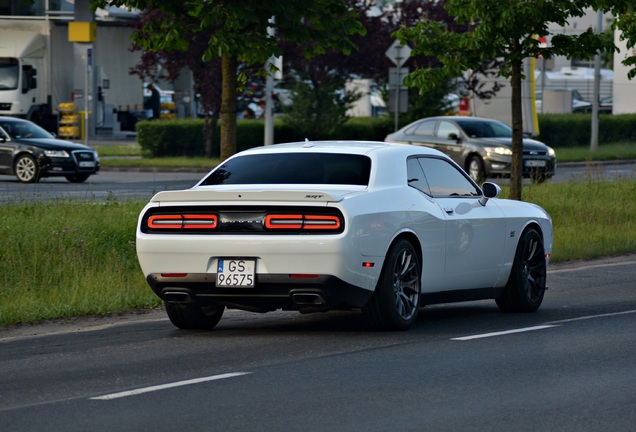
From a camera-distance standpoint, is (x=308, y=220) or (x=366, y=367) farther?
(x=308, y=220)

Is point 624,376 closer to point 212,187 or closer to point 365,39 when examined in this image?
point 212,187

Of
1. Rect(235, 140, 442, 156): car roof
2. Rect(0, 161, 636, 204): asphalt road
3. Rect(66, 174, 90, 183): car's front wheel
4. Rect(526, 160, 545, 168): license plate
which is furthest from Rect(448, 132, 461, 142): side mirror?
Rect(235, 140, 442, 156): car roof

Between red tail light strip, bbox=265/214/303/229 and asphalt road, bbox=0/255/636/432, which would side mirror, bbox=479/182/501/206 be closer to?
asphalt road, bbox=0/255/636/432

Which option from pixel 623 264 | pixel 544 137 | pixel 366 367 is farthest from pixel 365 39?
pixel 366 367

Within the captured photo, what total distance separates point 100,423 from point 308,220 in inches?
130

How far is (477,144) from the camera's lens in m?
33.9

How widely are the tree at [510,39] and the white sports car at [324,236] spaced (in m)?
9.20

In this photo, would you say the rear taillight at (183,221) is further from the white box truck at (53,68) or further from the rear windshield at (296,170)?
the white box truck at (53,68)

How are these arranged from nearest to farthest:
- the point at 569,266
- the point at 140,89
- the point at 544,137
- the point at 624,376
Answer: the point at 624,376
the point at 569,266
the point at 544,137
the point at 140,89

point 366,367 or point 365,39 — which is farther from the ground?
point 365,39

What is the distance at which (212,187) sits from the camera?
11.4 meters

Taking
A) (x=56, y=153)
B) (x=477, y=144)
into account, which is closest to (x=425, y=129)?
(x=477, y=144)


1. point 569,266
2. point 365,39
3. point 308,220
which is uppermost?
point 365,39

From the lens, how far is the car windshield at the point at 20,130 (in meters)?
34.1
